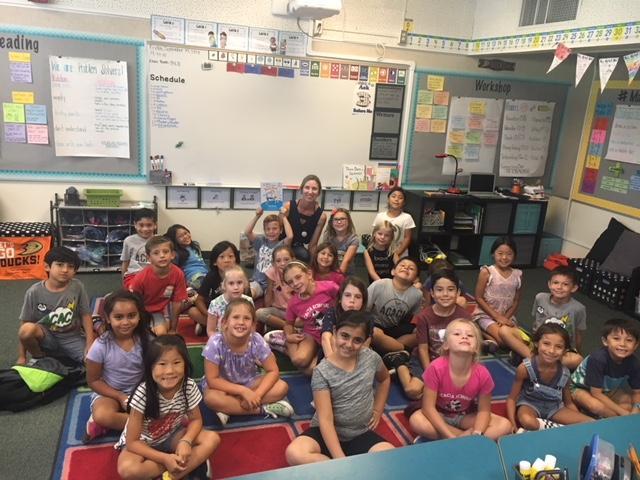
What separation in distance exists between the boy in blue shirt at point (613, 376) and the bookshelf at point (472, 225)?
2.38 meters

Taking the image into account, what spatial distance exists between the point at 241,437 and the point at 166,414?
54cm

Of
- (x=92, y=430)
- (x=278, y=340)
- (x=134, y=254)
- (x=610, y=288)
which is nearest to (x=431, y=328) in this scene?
(x=278, y=340)

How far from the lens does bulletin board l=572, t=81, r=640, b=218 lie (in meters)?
4.67

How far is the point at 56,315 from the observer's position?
8.98 ft

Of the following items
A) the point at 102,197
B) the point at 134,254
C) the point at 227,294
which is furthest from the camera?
the point at 102,197

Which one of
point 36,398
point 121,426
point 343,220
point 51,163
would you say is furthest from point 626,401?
point 51,163

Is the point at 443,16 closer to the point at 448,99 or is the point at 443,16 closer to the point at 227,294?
the point at 448,99

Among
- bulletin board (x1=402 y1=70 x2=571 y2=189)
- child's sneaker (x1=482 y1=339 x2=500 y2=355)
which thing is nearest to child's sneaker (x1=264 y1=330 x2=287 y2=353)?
child's sneaker (x1=482 y1=339 x2=500 y2=355)

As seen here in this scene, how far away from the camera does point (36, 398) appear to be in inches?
100.0

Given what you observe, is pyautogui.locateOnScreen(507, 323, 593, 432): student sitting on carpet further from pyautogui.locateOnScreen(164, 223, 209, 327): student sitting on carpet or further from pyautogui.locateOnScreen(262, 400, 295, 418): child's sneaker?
pyautogui.locateOnScreen(164, 223, 209, 327): student sitting on carpet

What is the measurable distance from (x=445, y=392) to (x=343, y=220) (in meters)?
1.77

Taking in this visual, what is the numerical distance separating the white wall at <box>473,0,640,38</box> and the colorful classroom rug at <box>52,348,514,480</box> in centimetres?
248

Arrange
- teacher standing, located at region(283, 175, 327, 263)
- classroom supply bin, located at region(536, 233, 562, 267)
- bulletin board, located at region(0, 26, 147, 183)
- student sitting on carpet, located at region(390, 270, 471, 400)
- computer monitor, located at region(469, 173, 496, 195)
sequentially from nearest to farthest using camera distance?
student sitting on carpet, located at region(390, 270, 471, 400) → bulletin board, located at region(0, 26, 147, 183) → teacher standing, located at region(283, 175, 327, 263) → computer monitor, located at region(469, 173, 496, 195) → classroom supply bin, located at region(536, 233, 562, 267)

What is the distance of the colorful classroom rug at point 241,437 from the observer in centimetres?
219
